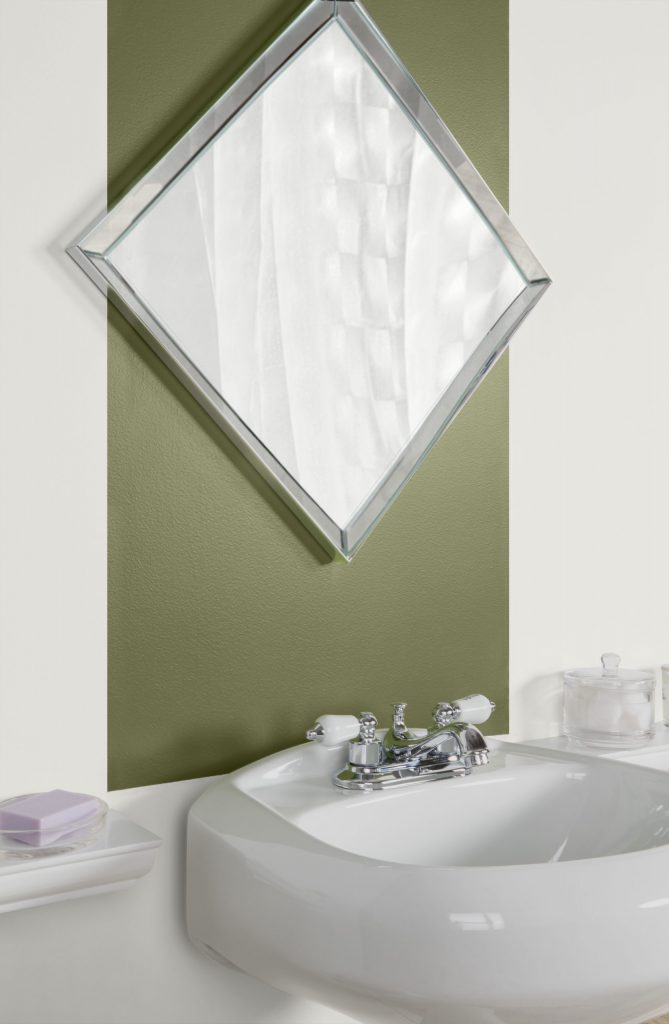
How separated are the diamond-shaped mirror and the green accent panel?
44mm

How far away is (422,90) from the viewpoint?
1551 mm

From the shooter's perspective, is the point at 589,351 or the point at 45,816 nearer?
the point at 45,816

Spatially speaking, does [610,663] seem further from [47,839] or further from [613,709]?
[47,839]

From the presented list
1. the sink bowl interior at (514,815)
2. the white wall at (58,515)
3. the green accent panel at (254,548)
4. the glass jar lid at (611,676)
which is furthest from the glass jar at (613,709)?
the white wall at (58,515)

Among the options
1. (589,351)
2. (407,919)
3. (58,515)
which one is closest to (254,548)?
(58,515)

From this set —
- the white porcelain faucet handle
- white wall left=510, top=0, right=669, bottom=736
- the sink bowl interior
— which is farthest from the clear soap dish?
the white porcelain faucet handle

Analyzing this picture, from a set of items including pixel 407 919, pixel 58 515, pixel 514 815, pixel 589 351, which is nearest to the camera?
pixel 407 919

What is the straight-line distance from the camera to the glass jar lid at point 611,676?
64.1 inches

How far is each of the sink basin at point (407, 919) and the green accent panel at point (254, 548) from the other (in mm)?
150

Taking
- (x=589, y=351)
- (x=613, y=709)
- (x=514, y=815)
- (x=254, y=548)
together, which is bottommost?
(x=514, y=815)

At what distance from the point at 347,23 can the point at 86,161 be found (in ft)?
1.44

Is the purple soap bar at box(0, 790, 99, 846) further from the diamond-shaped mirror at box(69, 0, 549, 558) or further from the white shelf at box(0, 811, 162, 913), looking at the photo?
the diamond-shaped mirror at box(69, 0, 549, 558)

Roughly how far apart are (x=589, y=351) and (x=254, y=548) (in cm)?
72

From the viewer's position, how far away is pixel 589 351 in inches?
69.6
